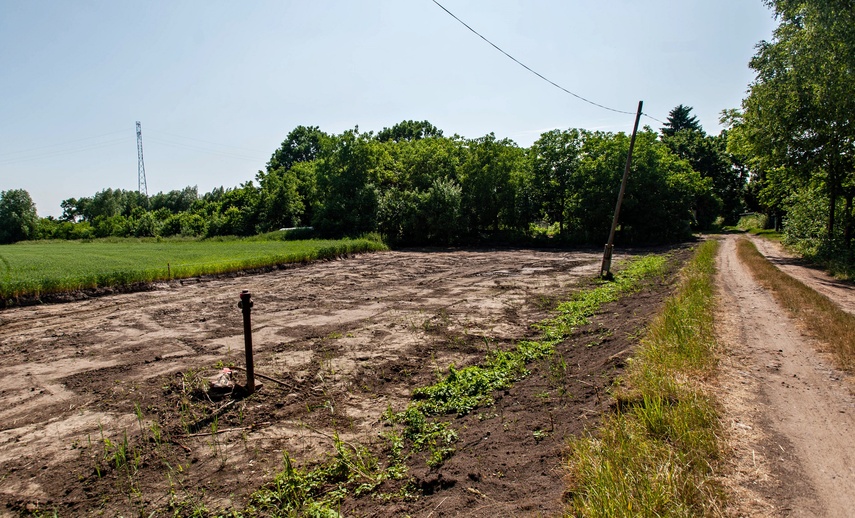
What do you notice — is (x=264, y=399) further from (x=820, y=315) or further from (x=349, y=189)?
(x=349, y=189)

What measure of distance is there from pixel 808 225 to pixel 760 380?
2963 centimetres

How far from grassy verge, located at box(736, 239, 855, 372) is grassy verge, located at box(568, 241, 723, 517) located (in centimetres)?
184

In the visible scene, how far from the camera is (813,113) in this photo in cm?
1998

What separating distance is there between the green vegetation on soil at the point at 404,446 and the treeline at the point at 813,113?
56.5ft

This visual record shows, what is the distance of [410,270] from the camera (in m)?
22.9

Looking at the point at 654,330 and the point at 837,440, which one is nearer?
the point at 837,440

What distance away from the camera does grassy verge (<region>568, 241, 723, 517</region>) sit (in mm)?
3154

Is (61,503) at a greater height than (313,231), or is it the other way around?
(313,231)

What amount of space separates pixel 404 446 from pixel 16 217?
3015 inches

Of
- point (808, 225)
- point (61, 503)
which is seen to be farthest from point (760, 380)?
point (808, 225)

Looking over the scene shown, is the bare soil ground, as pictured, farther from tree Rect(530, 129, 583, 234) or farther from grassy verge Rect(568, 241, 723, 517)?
tree Rect(530, 129, 583, 234)

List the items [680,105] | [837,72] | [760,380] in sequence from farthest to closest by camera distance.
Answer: [680,105], [837,72], [760,380]

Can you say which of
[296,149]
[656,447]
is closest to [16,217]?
[296,149]

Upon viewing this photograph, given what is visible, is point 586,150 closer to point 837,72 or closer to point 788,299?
point 837,72
